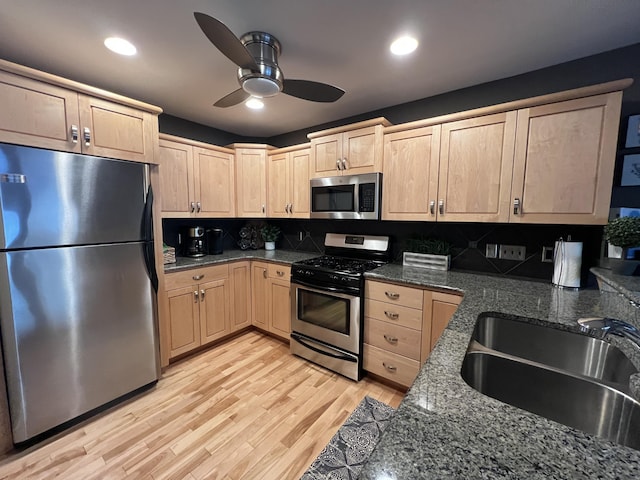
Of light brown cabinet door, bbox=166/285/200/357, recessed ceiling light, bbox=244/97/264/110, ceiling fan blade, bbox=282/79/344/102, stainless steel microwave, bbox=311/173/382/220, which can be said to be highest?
recessed ceiling light, bbox=244/97/264/110

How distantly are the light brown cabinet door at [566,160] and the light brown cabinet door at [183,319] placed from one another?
107 inches

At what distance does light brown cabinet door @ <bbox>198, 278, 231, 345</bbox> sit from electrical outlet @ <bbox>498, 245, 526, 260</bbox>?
101 inches

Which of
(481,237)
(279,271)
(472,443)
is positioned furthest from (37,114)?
(481,237)

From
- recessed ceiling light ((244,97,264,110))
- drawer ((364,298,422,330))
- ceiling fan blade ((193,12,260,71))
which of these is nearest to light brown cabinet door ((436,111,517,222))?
drawer ((364,298,422,330))

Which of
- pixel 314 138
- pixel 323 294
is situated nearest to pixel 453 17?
pixel 314 138

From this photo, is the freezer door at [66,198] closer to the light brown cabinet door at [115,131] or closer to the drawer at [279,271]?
the light brown cabinet door at [115,131]

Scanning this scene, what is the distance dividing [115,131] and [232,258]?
56.7 inches

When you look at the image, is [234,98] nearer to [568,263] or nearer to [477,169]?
[477,169]

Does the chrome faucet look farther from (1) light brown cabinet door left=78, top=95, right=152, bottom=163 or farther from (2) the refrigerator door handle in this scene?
(1) light brown cabinet door left=78, top=95, right=152, bottom=163

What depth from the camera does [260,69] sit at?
4.88ft

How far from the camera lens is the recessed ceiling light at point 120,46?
160 cm

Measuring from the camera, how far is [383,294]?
2084mm

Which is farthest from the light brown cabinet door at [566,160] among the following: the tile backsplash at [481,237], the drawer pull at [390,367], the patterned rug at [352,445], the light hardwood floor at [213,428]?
the light hardwood floor at [213,428]

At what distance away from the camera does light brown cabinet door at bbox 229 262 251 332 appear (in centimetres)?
283
